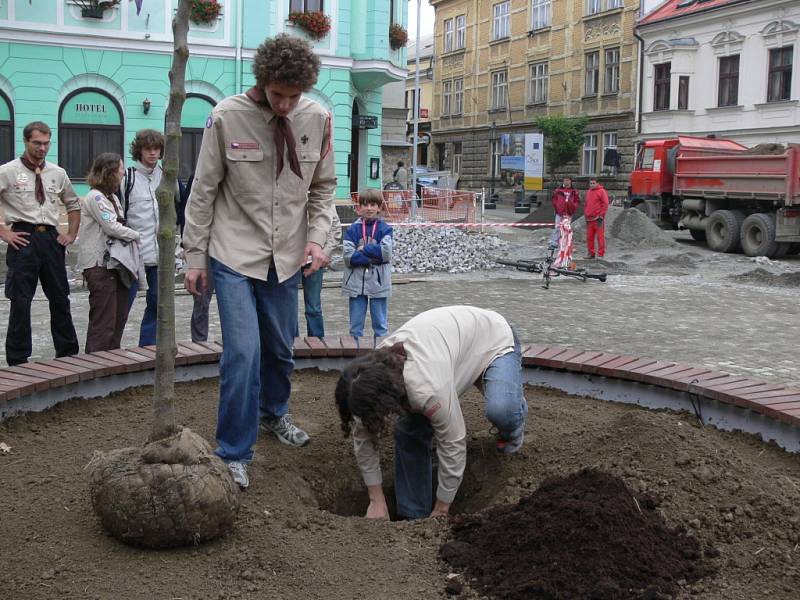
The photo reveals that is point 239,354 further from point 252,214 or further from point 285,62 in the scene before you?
point 285,62

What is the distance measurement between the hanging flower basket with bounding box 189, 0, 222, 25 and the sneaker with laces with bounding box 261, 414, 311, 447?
19992 mm

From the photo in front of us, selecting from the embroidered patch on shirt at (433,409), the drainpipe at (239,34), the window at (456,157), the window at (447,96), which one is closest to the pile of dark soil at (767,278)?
the drainpipe at (239,34)

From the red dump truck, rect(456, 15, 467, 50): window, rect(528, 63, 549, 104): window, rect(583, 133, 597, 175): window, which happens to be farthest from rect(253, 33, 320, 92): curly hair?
rect(456, 15, 467, 50): window

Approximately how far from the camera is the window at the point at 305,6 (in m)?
24.2

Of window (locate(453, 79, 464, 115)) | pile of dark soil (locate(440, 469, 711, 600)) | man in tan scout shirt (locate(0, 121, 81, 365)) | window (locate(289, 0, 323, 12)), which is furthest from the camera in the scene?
window (locate(453, 79, 464, 115))

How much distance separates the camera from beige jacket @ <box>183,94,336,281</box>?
3.80 m

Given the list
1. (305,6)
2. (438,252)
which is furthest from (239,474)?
(305,6)

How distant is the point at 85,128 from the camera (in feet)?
74.7

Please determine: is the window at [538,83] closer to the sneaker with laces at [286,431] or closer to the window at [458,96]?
the window at [458,96]

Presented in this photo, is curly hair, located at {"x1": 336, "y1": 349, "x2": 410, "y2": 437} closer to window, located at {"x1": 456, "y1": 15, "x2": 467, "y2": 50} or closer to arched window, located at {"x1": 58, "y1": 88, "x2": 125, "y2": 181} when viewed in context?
arched window, located at {"x1": 58, "y1": 88, "x2": 125, "y2": 181}

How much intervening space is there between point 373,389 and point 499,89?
157 feet

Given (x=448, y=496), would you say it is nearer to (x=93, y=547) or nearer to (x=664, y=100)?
(x=93, y=547)

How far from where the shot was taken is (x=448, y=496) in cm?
375

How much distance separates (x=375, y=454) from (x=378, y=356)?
499mm
